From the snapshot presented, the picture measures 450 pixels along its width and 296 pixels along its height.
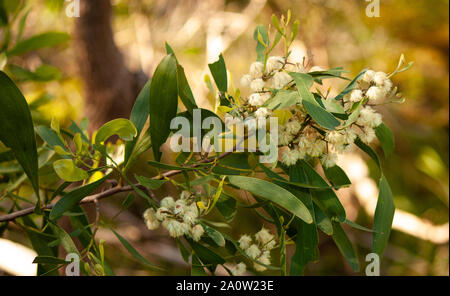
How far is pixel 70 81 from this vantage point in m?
1.64

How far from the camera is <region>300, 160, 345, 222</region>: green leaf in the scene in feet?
1.28

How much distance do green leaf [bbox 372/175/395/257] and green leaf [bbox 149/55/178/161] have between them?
0.24 meters

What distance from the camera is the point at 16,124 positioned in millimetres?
371

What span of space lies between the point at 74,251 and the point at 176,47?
4.42 feet

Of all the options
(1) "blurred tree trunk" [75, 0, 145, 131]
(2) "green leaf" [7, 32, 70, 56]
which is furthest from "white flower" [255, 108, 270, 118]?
(1) "blurred tree trunk" [75, 0, 145, 131]

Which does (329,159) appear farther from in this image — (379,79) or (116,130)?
(116,130)

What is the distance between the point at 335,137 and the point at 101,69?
2.90ft

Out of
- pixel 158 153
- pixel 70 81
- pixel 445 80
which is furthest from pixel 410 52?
pixel 158 153

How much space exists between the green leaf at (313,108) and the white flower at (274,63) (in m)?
0.04

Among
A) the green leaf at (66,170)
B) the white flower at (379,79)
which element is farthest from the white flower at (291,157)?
the green leaf at (66,170)

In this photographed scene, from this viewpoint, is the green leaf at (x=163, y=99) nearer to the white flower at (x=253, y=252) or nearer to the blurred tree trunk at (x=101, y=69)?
the white flower at (x=253, y=252)

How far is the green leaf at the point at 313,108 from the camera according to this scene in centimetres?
32

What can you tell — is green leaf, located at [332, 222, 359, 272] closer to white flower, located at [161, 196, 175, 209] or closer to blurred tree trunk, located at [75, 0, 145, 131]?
white flower, located at [161, 196, 175, 209]
